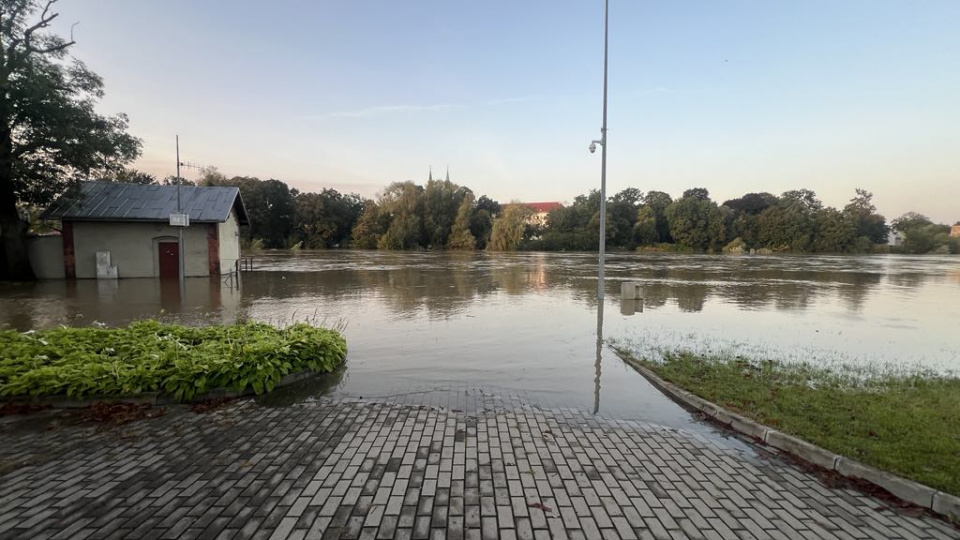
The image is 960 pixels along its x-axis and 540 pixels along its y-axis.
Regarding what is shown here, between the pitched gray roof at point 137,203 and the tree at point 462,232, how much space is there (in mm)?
51889

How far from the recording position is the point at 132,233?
870 inches

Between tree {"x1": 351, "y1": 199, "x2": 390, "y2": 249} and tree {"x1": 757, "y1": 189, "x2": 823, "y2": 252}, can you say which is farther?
tree {"x1": 351, "y1": 199, "x2": 390, "y2": 249}

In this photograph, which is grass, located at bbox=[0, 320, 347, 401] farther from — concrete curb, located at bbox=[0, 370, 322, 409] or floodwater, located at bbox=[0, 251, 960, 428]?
floodwater, located at bbox=[0, 251, 960, 428]

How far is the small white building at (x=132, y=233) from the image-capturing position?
21281 mm

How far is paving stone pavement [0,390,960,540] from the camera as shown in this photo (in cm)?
308

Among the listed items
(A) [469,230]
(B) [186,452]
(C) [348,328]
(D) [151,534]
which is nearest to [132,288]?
(C) [348,328]

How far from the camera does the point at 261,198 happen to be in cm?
7556

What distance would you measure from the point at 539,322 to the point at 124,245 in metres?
21.9

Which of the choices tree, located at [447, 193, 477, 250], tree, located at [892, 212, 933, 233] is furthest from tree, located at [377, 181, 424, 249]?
tree, located at [892, 212, 933, 233]

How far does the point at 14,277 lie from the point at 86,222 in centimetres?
357

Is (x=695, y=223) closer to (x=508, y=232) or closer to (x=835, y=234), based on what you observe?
(x=835, y=234)

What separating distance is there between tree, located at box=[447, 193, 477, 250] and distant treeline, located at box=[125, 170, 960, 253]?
0.56 ft

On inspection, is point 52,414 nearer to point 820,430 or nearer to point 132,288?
point 820,430

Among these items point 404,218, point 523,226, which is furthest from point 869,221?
point 404,218
